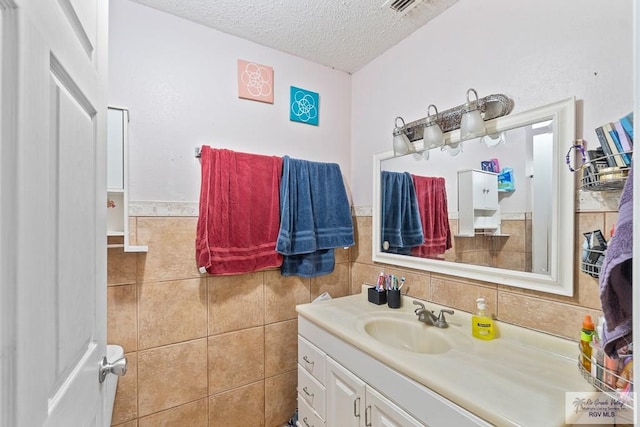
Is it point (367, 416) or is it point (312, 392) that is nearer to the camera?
point (367, 416)

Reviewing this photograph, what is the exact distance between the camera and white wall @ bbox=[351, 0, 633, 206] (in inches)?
36.8

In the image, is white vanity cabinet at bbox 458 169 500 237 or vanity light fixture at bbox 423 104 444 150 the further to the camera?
vanity light fixture at bbox 423 104 444 150

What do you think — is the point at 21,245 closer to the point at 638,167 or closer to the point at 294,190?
the point at 638,167

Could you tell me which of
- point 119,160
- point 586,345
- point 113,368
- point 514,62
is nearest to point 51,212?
point 113,368

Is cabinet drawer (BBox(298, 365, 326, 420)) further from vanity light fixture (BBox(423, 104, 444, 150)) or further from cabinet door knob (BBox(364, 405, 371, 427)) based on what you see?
vanity light fixture (BBox(423, 104, 444, 150))

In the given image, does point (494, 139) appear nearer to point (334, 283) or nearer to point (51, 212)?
point (334, 283)

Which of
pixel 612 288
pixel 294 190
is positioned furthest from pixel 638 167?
pixel 294 190

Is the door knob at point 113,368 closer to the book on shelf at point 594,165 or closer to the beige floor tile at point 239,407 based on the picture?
the beige floor tile at point 239,407

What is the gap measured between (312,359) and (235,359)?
0.46 m

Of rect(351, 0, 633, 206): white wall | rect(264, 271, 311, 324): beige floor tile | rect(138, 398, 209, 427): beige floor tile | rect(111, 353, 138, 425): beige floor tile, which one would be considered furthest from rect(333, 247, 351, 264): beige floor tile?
rect(111, 353, 138, 425): beige floor tile

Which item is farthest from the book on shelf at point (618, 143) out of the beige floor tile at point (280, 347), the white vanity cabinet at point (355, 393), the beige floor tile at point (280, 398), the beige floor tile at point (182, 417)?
the beige floor tile at point (182, 417)

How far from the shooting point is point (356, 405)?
1.13 m

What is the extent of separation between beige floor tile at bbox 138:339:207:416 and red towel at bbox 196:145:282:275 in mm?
421

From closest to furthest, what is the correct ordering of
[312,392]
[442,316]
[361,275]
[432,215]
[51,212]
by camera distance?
[51,212] → [442,316] → [312,392] → [432,215] → [361,275]
